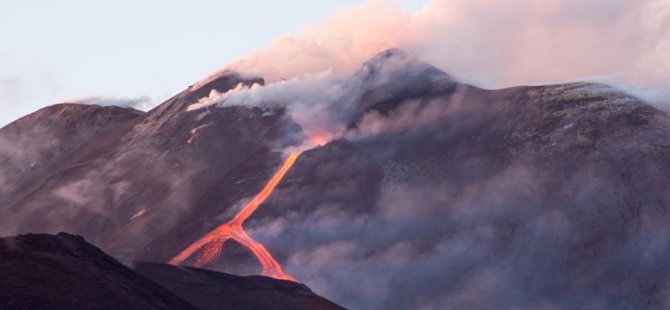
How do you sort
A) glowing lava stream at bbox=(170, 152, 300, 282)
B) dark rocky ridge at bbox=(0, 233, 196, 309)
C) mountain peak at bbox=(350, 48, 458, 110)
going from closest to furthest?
dark rocky ridge at bbox=(0, 233, 196, 309) → glowing lava stream at bbox=(170, 152, 300, 282) → mountain peak at bbox=(350, 48, 458, 110)

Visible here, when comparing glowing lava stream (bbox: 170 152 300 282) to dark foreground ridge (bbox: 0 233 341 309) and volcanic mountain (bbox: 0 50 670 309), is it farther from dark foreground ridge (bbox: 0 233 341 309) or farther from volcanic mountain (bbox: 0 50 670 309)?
dark foreground ridge (bbox: 0 233 341 309)

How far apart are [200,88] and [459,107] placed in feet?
123

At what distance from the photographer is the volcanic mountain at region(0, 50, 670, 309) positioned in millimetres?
132625

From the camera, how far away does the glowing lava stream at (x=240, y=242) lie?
135038 mm

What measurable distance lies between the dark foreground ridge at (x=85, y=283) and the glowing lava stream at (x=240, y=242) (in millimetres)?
33010

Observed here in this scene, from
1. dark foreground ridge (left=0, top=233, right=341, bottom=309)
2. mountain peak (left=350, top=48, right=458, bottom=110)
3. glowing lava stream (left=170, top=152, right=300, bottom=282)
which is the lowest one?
glowing lava stream (left=170, top=152, right=300, bottom=282)

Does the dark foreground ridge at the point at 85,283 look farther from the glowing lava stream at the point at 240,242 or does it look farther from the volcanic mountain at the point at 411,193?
the glowing lava stream at the point at 240,242

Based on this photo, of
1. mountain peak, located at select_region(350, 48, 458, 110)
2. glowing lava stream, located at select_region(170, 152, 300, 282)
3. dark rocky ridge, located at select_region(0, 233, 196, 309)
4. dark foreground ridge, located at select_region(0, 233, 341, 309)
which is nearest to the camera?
dark rocky ridge, located at select_region(0, 233, 196, 309)

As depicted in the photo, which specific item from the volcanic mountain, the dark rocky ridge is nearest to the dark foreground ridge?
the dark rocky ridge

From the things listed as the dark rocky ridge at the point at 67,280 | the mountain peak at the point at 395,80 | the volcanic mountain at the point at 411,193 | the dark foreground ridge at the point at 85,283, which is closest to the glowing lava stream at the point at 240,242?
the volcanic mountain at the point at 411,193

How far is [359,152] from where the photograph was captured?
152500 mm

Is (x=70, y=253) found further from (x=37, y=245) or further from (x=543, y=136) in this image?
(x=543, y=136)

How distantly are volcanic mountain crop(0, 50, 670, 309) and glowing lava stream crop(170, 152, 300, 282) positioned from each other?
70 centimetres

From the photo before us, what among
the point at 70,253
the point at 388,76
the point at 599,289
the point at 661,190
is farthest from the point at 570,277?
the point at 70,253
